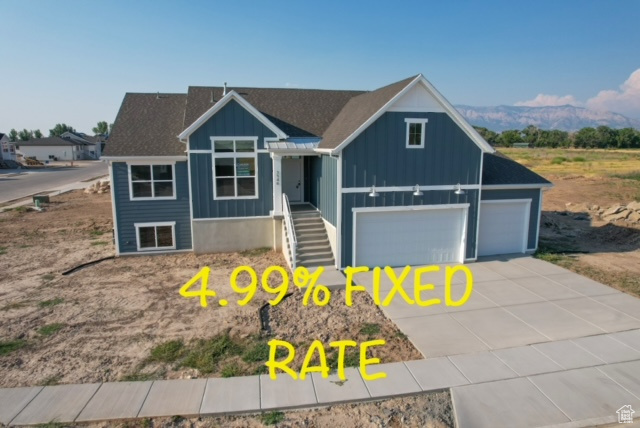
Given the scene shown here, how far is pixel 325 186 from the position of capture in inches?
620

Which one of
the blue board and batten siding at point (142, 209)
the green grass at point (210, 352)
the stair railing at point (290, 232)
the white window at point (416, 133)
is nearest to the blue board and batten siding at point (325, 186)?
the stair railing at point (290, 232)

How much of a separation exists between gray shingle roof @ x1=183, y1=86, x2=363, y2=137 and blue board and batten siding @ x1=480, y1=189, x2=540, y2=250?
7.56 m

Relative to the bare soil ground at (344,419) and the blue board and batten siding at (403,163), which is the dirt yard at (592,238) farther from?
the bare soil ground at (344,419)

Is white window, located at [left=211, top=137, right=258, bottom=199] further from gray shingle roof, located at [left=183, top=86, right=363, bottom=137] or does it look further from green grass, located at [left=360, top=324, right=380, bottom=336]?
green grass, located at [left=360, top=324, right=380, bottom=336]

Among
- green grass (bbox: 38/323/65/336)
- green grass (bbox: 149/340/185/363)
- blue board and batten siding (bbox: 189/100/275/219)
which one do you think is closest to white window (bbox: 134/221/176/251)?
blue board and batten siding (bbox: 189/100/275/219)

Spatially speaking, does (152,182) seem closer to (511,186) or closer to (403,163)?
(403,163)

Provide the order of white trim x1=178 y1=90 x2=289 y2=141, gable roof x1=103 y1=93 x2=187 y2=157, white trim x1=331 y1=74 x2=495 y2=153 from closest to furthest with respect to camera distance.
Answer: white trim x1=331 y1=74 x2=495 y2=153
white trim x1=178 y1=90 x2=289 y2=141
gable roof x1=103 y1=93 x2=187 y2=157

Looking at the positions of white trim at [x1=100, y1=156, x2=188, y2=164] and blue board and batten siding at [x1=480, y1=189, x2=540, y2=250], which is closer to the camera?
white trim at [x1=100, y1=156, x2=188, y2=164]

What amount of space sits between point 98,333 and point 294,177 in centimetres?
1058

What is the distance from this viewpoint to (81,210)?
27.0 m

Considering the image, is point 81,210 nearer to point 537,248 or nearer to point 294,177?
point 294,177

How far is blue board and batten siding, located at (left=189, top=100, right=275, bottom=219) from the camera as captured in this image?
52.1ft

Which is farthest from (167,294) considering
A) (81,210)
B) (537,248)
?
(81,210)

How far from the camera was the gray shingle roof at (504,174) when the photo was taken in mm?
16047
